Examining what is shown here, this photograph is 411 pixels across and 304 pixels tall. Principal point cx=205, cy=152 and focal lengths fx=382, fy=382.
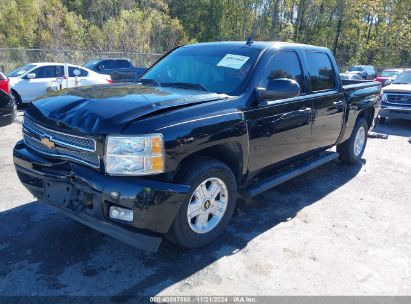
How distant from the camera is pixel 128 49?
3247cm

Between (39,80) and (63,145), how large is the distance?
9.99 m

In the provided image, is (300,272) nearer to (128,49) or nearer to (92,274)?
(92,274)

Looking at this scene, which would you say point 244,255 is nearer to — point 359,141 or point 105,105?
point 105,105

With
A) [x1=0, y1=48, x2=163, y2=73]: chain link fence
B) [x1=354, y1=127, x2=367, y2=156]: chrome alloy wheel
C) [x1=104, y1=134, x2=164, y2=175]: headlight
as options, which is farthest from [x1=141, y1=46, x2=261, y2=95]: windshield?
[x1=0, y1=48, x2=163, y2=73]: chain link fence

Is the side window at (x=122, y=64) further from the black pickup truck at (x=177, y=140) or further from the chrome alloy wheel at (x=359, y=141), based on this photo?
the black pickup truck at (x=177, y=140)

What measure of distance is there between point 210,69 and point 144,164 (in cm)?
168

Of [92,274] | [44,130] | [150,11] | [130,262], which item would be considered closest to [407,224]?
[130,262]

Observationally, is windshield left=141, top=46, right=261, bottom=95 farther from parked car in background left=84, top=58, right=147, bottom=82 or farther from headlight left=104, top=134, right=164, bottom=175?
parked car in background left=84, top=58, right=147, bottom=82

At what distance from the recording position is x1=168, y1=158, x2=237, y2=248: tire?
3.21 m

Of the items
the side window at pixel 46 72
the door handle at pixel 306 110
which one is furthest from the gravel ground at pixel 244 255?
the side window at pixel 46 72

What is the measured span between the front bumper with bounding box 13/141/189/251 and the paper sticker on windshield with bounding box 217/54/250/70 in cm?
161

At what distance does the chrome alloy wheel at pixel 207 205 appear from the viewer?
11.0ft

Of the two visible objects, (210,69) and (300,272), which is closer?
(300,272)

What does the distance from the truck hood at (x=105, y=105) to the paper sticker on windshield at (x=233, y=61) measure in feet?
1.76
